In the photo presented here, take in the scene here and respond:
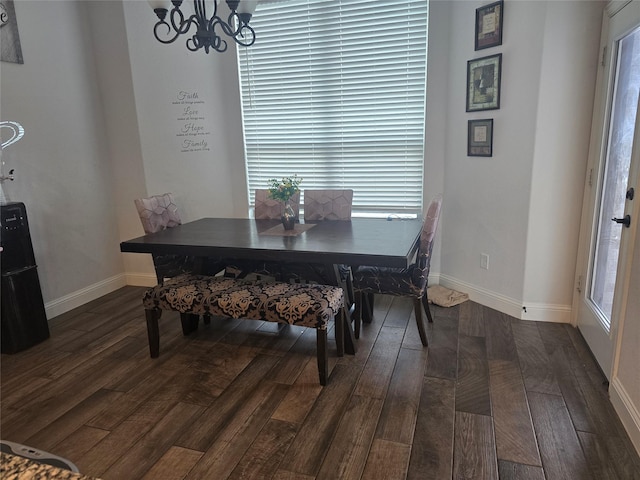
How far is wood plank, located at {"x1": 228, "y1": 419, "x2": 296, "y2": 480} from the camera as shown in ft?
5.73

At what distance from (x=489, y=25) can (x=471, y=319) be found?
219 centimetres

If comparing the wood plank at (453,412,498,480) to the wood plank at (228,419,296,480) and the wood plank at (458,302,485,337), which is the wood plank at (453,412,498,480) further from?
the wood plank at (458,302,485,337)

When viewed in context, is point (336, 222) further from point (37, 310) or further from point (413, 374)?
point (37, 310)

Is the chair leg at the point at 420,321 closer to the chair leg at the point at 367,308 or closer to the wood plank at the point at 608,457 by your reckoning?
the chair leg at the point at 367,308

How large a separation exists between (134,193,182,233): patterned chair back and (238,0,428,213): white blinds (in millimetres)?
1154

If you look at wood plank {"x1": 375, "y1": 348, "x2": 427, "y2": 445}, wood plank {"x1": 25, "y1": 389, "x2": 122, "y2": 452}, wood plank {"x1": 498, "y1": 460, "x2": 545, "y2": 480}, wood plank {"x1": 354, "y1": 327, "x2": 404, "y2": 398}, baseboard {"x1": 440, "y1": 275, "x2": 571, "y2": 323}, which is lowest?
wood plank {"x1": 498, "y1": 460, "x2": 545, "y2": 480}

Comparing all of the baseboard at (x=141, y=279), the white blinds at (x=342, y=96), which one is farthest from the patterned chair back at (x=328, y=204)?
the baseboard at (x=141, y=279)

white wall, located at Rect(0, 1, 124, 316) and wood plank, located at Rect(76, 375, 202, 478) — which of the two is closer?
wood plank, located at Rect(76, 375, 202, 478)

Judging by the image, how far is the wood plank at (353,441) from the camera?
174 centimetres

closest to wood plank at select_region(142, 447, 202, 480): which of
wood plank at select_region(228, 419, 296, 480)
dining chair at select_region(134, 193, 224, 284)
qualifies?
wood plank at select_region(228, 419, 296, 480)

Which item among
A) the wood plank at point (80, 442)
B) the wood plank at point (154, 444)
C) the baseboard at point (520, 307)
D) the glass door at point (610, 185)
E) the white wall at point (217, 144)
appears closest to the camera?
the wood plank at point (154, 444)

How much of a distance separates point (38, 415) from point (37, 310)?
103 centimetres

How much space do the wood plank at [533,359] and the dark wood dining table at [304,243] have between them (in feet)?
3.09

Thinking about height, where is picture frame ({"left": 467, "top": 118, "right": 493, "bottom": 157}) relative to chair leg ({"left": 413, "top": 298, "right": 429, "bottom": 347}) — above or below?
above
